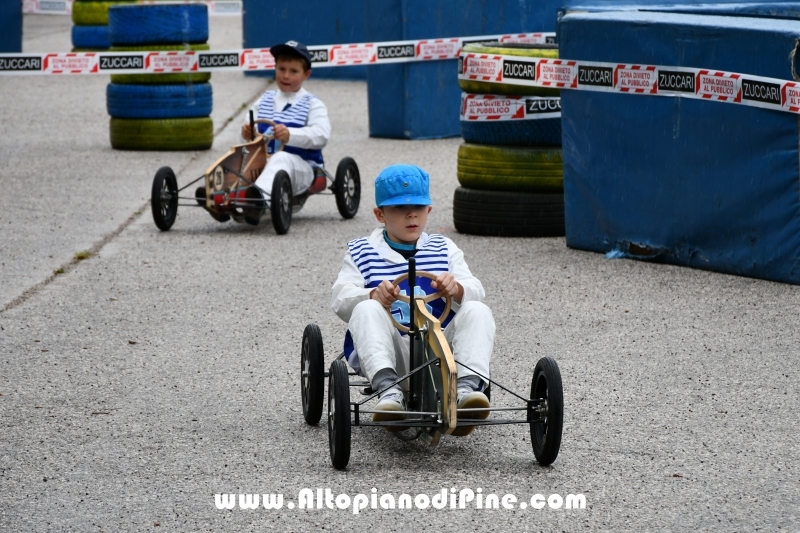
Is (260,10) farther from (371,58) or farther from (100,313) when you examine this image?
(100,313)

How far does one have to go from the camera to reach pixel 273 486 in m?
4.67

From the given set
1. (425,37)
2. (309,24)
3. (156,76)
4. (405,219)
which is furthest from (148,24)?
(405,219)

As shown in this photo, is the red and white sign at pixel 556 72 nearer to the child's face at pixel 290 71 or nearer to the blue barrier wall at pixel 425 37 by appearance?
the child's face at pixel 290 71

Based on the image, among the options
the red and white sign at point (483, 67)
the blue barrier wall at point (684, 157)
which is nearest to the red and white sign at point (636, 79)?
the blue barrier wall at point (684, 157)

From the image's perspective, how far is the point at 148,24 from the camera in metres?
14.4

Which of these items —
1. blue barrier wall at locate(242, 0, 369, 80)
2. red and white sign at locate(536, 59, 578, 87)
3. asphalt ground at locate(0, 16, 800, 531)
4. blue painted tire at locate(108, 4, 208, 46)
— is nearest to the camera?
asphalt ground at locate(0, 16, 800, 531)

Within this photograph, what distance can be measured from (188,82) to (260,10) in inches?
352

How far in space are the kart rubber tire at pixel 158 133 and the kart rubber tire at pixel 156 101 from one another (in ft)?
0.25

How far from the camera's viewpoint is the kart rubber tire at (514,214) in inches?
388

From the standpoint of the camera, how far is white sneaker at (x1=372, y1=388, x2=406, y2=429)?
4.83 metres

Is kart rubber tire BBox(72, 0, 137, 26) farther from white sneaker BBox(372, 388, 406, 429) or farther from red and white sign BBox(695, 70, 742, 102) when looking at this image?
white sneaker BBox(372, 388, 406, 429)

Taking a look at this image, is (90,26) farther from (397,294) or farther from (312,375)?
(397,294)

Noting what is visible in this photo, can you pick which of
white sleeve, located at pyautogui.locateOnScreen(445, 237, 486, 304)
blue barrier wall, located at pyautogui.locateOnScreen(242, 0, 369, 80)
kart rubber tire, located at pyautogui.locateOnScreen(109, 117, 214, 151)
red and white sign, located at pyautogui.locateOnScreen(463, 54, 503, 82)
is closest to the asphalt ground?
white sleeve, located at pyautogui.locateOnScreen(445, 237, 486, 304)

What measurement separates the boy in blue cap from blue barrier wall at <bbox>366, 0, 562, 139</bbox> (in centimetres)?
1030
